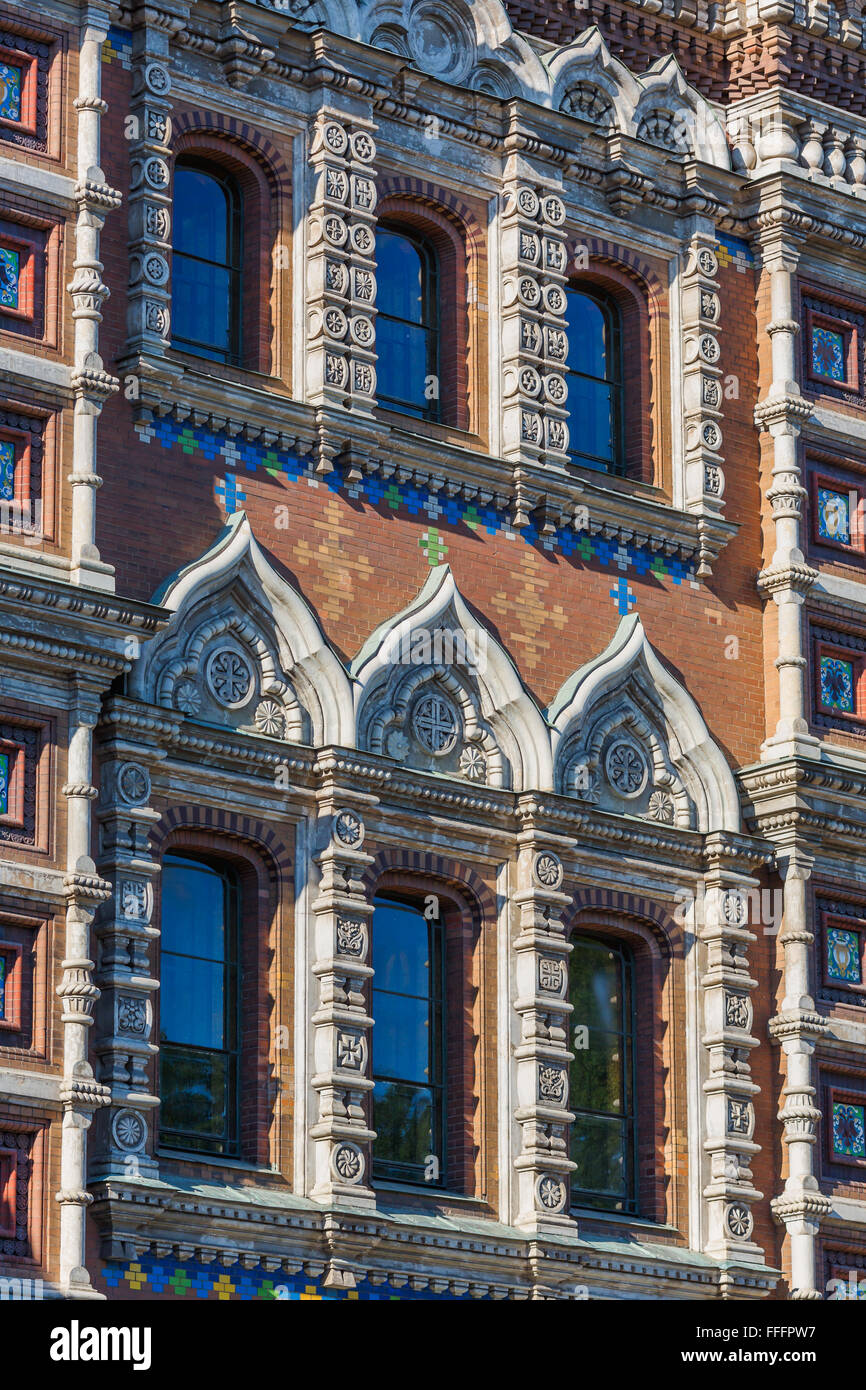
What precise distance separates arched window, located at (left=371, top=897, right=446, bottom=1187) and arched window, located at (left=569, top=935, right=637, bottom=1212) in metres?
1.22

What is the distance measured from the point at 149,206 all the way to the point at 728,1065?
7679mm

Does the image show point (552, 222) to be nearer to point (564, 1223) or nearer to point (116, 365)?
point (116, 365)

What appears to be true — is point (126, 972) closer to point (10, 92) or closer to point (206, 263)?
point (206, 263)

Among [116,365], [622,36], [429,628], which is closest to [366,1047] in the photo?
[429,628]

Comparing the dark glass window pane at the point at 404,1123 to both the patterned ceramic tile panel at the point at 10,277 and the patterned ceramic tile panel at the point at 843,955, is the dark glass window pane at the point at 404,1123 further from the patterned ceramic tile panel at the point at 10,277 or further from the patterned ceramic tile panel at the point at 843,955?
the patterned ceramic tile panel at the point at 10,277

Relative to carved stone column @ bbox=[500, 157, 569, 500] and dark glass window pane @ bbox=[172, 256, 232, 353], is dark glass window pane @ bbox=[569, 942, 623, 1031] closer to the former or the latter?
carved stone column @ bbox=[500, 157, 569, 500]

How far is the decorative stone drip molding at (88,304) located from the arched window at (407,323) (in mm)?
3000

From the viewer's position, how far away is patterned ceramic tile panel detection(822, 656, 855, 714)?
2844 centimetres

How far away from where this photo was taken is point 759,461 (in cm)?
2873

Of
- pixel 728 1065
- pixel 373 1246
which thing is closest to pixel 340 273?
pixel 728 1065

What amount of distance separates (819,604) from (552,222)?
12.2ft

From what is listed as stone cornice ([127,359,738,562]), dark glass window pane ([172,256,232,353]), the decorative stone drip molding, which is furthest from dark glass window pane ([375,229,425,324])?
the decorative stone drip molding

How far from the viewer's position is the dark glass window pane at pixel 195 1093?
24.0 meters

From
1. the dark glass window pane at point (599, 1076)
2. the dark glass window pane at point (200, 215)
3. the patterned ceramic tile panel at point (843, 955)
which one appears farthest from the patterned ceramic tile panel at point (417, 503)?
the dark glass window pane at point (599, 1076)
